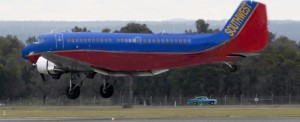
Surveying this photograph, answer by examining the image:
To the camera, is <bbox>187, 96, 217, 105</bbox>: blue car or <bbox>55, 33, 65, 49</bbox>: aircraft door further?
<bbox>187, 96, 217, 105</bbox>: blue car

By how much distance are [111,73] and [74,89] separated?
355 cm

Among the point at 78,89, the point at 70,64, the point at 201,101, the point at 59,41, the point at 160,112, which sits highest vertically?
the point at 59,41

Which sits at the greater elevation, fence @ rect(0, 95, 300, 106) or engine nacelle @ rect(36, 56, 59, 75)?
engine nacelle @ rect(36, 56, 59, 75)

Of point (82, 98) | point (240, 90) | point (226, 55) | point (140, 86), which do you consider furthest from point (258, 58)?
point (226, 55)

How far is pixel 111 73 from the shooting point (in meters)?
74.8

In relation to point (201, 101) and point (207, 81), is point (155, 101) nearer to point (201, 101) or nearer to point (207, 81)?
point (201, 101)

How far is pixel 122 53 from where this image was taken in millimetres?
76500

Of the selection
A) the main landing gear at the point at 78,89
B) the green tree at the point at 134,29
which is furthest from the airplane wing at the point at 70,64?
the green tree at the point at 134,29

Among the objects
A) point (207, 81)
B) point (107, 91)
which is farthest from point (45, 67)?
point (207, 81)

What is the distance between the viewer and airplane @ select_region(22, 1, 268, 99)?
7412cm

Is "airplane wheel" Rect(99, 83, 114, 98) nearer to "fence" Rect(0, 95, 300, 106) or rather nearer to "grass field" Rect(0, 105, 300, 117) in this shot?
"grass field" Rect(0, 105, 300, 117)

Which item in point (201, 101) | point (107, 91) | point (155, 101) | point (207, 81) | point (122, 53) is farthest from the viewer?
point (207, 81)

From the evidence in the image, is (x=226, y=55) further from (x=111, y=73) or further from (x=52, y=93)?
(x=52, y=93)

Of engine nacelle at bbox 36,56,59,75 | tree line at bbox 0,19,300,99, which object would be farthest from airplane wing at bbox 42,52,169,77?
tree line at bbox 0,19,300,99
